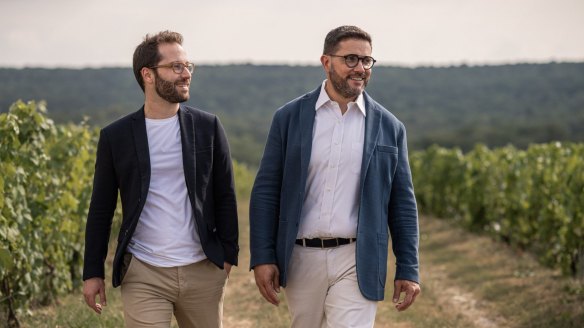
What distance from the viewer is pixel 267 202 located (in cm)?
439

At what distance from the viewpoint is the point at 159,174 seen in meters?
4.15

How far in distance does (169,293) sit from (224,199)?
0.55m

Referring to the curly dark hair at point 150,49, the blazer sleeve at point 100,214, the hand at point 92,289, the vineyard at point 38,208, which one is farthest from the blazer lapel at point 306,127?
the vineyard at point 38,208

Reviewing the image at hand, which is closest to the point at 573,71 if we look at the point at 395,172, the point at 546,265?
the point at 546,265

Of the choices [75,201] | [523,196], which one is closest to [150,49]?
[75,201]

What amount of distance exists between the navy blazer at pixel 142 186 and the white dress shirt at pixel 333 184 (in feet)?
1.31

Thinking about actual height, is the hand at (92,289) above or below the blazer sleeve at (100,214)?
below

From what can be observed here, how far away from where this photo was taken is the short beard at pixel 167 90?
4133 millimetres

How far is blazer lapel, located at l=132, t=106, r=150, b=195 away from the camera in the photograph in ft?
13.4

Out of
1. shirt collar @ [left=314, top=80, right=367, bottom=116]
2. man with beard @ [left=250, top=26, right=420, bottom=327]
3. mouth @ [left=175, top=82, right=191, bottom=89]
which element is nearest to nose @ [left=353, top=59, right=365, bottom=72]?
man with beard @ [left=250, top=26, right=420, bottom=327]

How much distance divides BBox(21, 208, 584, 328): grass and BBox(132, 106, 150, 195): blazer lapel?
11.1ft

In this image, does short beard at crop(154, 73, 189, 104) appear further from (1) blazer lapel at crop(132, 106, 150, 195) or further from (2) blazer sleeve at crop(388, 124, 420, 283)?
(2) blazer sleeve at crop(388, 124, 420, 283)

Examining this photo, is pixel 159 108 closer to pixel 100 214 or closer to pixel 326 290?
pixel 100 214

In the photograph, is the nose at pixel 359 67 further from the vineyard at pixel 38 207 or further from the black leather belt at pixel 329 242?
the vineyard at pixel 38 207
